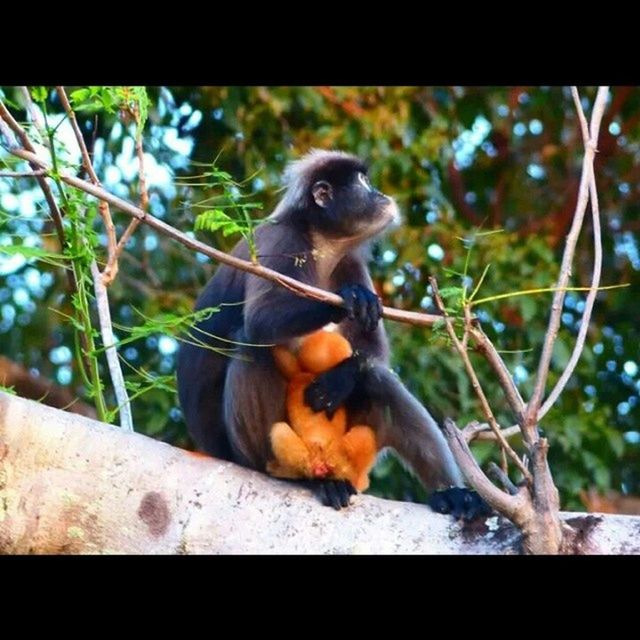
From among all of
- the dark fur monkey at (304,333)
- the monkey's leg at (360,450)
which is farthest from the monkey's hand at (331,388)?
the monkey's leg at (360,450)

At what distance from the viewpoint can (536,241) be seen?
680 cm

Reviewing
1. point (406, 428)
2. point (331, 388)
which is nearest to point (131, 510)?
point (331, 388)

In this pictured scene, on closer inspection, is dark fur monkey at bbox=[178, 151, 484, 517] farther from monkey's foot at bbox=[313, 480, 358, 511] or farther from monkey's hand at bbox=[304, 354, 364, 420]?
monkey's foot at bbox=[313, 480, 358, 511]

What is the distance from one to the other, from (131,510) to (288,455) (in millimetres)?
993

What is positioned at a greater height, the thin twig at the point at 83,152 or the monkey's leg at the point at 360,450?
the thin twig at the point at 83,152

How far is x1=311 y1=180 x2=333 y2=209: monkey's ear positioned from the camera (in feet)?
16.3

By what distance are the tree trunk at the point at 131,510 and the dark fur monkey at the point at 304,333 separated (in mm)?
861

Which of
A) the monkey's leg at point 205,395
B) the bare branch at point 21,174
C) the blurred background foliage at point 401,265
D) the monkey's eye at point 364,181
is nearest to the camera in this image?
the bare branch at point 21,174

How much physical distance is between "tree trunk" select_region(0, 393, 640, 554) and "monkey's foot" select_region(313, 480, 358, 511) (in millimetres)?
77

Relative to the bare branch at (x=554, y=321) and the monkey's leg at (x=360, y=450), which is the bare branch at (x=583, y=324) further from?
the monkey's leg at (x=360, y=450)

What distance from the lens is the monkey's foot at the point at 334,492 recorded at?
358cm

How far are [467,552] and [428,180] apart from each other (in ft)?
13.8

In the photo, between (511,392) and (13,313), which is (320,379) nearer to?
(511,392)
